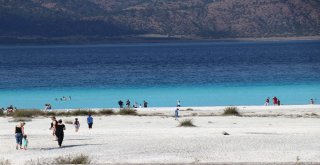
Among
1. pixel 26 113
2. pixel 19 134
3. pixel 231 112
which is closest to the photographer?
pixel 19 134

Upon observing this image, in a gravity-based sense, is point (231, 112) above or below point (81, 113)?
below

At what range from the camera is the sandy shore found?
1888 cm

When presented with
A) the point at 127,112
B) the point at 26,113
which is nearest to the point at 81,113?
the point at 127,112

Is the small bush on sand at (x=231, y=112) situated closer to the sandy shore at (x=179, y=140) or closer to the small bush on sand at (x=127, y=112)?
the sandy shore at (x=179, y=140)

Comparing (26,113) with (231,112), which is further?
(231,112)

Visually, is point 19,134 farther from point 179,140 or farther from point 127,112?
point 127,112

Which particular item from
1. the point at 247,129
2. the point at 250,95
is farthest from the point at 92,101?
the point at 247,129

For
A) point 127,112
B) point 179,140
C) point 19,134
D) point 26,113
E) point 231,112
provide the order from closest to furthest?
point 19,134, point 179,140, point 26,113, point 231,112, point 127,112

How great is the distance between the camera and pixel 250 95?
51844mm

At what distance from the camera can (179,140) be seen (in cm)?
2242

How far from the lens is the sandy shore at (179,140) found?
1888 centimetres

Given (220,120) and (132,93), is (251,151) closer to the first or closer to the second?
(220,120)

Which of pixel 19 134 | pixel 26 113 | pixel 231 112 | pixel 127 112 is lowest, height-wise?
pixel 19 134

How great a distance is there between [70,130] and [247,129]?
6.75m
